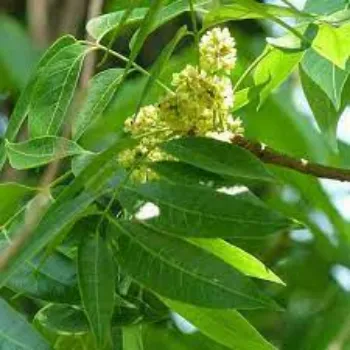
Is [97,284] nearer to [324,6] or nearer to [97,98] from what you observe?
[97,98]

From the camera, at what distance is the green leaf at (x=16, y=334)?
3.39ft

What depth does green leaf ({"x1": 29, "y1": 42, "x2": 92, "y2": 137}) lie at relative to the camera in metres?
1.17

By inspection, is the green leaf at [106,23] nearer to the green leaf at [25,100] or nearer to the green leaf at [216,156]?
the green leaf at [25,100]

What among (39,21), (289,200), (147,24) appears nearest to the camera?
(39,21)

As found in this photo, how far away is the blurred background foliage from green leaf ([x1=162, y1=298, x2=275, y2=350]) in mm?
129

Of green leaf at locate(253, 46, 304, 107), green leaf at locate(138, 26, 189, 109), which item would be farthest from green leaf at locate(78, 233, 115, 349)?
green leaf at locate(253, 46, 304, 107)

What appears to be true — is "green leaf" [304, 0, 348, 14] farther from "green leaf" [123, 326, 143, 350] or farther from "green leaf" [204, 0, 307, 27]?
"green leaf" [123, 326, 143, 350]

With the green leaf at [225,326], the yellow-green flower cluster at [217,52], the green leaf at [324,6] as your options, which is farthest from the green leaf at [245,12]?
the green leaf at [225,326]

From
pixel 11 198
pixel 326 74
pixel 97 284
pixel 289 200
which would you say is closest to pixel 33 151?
pixel 11 198

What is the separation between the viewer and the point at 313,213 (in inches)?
68.3

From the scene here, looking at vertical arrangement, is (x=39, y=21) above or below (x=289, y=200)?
above

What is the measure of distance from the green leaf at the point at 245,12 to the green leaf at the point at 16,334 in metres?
0.31

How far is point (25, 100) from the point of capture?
3.93 feet

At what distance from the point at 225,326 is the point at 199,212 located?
0.39 ft
